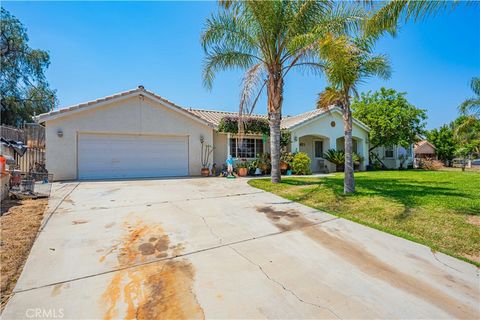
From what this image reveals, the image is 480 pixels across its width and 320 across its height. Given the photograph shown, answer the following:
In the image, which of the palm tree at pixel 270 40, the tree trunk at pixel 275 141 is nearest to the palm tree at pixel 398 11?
the palm tree at pixel 270 40

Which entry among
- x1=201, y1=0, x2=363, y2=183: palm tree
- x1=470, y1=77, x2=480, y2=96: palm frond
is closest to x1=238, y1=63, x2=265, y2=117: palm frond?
x1=201, y1=0, x2=363, y2=183: palm tree

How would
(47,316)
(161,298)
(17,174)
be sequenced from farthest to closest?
(17,174) < (161,298) < (47,316)

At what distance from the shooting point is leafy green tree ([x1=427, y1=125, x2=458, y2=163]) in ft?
121

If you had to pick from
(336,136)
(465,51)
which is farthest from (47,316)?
(336,136)

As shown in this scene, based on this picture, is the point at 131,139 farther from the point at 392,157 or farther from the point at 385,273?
the point at 392,157

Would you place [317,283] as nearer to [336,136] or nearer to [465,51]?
[465,51]

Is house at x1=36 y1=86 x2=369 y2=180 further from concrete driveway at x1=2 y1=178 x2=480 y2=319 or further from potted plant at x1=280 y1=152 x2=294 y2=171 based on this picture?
concrete driveway at x1=2 y1=178 x2=480 y2=319

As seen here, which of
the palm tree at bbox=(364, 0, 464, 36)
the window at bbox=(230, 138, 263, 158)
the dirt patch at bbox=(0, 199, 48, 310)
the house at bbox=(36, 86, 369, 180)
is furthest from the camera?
the window at bbox=(230, 138, 263, 158)

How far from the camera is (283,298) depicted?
2.92m

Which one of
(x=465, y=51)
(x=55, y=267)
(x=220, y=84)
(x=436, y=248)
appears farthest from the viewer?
(x=465, y=51)

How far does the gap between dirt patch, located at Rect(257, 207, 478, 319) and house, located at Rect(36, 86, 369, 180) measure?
1091cm

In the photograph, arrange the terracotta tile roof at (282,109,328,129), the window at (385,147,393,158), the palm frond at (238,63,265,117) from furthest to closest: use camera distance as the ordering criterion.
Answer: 1. the window at (385,147,393,158)
2. the terracotta tile roof at (282,109,328,129)
3. the palm frond at (238,63,265,117)

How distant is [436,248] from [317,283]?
2.93 metres

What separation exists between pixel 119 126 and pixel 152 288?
12.5 meters
